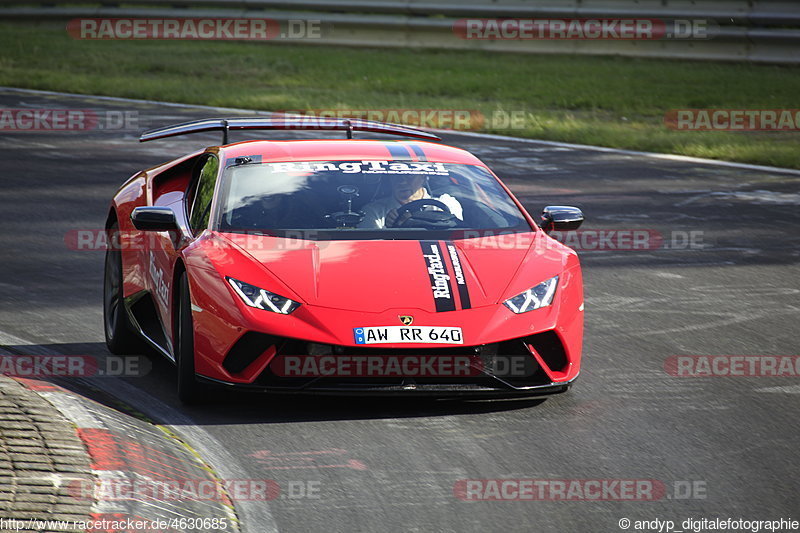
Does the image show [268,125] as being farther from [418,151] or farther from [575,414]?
[575,414]

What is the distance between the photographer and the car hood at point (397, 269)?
20.5 feet

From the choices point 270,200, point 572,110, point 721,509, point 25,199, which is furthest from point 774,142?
point 721,509

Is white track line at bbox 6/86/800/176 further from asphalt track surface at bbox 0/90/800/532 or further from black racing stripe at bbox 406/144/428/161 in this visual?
black racing stripe at bbox 406/144/428/161

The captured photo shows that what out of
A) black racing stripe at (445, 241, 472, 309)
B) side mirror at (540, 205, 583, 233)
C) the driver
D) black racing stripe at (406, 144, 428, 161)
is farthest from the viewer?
black racing stripe at (406, 144, 428, 161)

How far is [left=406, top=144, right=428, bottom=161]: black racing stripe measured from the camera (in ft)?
25.3

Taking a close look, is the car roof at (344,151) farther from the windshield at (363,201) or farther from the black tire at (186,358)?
the black tire at (186,358)

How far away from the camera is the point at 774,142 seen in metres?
17.0

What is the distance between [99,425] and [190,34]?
19.3 meters

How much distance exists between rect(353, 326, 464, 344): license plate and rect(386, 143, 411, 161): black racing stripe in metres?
1.75
